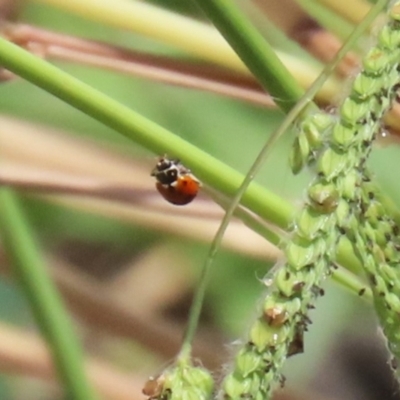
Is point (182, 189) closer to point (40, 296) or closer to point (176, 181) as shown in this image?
point (176, 181)

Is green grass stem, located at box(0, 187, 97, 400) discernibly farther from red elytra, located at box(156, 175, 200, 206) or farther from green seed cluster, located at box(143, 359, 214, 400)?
green seed cluster, located at box(143, 359, 214, 400)

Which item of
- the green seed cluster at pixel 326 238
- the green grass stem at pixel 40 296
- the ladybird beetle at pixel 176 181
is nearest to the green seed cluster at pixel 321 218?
the green seed cluster at pixel 326 238

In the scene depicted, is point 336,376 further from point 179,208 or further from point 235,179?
point 235,179

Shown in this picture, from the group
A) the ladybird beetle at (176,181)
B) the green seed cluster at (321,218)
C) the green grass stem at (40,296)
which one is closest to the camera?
the green seed cluster at (321,218)

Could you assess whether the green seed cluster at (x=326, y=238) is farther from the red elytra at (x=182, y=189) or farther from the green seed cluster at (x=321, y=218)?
the red elytra at (x=182, y=189)

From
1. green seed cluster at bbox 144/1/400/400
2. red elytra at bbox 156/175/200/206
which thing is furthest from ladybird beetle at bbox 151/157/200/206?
green seed cluster at bbox 144/1/400/400

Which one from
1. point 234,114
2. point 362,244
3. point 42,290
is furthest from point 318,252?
point 234,114
